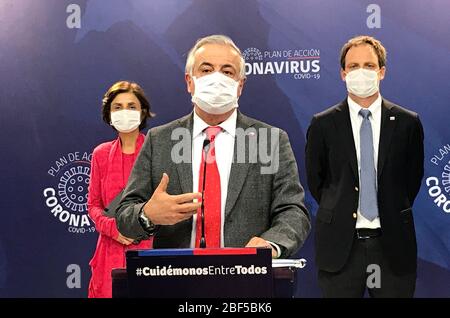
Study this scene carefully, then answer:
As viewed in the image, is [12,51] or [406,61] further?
Result: [12,51]

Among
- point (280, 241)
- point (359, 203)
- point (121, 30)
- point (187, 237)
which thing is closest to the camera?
point (280, 241)

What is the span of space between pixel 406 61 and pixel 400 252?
1.24 metres

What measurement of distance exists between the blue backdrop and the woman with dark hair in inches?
3.5

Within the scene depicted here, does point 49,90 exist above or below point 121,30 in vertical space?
below

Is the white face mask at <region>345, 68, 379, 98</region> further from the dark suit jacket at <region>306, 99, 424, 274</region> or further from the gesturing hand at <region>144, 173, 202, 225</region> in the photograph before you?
the gesturing hand at <region>144, 173, 202, 225</region>

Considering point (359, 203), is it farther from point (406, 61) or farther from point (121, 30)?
point (121, 30)

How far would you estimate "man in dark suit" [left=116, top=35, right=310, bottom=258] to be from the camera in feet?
8.68

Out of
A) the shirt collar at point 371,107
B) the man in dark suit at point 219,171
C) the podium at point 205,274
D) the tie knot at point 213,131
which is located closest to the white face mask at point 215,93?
the man in dark suit at point 219,171

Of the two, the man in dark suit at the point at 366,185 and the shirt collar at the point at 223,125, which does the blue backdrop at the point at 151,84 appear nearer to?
the man in dark suit at the point at 366,185

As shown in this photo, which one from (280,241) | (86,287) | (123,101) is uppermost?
(123,101)

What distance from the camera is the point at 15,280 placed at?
454 centimetres

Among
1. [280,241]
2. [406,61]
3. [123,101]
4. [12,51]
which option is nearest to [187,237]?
[280,241]

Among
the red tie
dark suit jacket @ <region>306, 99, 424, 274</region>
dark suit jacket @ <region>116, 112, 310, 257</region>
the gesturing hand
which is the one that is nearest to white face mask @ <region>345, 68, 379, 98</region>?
dark suit jacket @ <region>306, 99, 424, 274</region>
